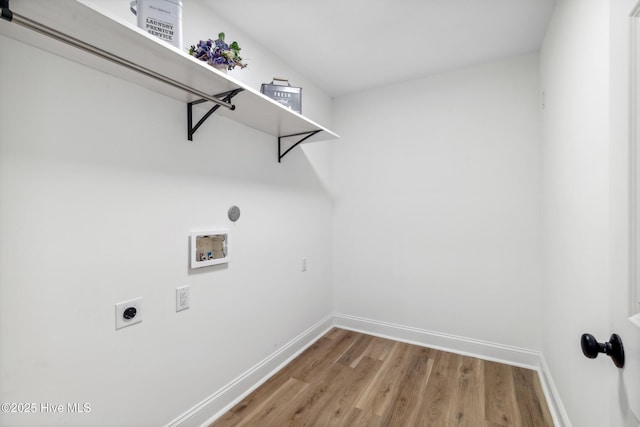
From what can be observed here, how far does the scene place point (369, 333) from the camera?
111 inches

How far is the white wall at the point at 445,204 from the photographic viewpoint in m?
2.25

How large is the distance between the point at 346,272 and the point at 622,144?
2.42 meters

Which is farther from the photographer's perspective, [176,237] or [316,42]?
[316,42]

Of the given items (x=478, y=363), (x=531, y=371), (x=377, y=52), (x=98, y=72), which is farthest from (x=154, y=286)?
(x=531, y=371)

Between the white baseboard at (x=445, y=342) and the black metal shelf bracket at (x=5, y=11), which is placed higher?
the black metal shelf bracket at (x=5, y=11)

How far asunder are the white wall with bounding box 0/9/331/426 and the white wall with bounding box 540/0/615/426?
1723 mm

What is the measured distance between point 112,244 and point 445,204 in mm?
2363

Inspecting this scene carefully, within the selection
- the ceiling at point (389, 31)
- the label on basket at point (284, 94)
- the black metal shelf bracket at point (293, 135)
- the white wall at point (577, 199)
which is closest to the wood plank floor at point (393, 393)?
the white wall at point (577, 199)

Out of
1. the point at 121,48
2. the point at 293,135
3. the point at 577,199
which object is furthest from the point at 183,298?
the point at 577,199

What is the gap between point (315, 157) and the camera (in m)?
2.70

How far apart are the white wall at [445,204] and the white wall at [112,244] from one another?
3.97 ft

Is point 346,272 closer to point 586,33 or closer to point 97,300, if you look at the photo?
point 97,300

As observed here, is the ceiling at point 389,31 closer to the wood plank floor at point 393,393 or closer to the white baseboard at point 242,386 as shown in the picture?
the white baseboard at point 242,386

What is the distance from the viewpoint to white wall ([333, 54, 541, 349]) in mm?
2246
